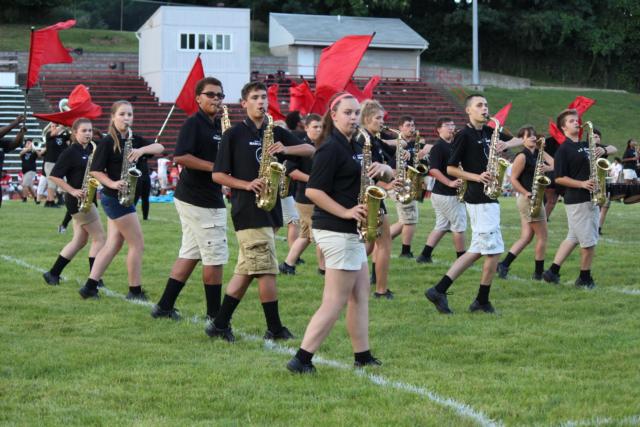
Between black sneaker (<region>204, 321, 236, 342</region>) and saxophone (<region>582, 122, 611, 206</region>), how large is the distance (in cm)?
454

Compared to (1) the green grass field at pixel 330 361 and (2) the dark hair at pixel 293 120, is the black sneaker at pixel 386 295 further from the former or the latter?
(2) the dark hair at pixel 293 120

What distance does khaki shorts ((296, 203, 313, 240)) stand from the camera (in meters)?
11.9

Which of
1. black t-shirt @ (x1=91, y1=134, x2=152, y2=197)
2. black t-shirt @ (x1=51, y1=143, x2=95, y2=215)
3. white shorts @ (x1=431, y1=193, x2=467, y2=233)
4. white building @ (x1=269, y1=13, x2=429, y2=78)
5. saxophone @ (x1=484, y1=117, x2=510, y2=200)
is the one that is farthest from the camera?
white building @ (x1=269, y1=13, x2=429, y2=78)

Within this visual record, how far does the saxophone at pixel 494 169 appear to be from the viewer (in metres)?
9.39

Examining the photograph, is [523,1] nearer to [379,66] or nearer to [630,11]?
[630,11]

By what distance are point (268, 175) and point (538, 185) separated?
5.01 m

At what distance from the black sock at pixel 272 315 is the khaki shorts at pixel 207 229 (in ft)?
2.19

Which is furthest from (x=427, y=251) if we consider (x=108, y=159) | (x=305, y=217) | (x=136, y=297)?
(x=108, y=159)

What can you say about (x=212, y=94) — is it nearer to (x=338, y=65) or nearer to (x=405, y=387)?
(x=338, y=65)

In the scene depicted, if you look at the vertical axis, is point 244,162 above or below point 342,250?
above

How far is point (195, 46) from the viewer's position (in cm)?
4728

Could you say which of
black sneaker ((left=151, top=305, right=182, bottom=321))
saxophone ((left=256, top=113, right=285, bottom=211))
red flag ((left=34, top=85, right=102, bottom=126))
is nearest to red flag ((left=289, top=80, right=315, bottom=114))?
red flag ((left=34, top=85, right=102, bottom=126))

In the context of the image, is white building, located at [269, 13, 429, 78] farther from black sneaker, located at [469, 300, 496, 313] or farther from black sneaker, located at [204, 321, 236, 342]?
black sneaker, located at [204, 321, 236, 342]

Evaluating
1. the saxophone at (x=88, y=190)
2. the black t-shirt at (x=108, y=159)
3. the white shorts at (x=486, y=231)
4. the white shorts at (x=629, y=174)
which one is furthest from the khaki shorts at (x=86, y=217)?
the white shorts at (x=629, y=174)
